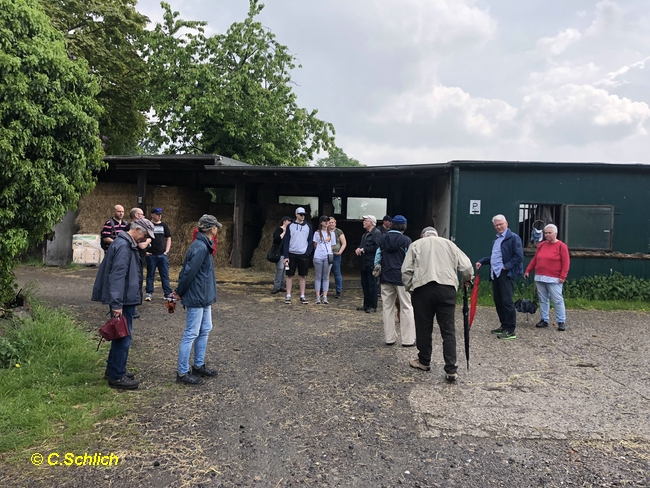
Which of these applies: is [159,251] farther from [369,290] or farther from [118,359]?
[118,359]

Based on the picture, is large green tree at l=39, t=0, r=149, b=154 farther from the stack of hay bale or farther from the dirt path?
the dirt path

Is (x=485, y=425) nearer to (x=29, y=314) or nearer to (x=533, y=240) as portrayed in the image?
(x=29, y=314)

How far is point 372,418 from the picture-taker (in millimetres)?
3857

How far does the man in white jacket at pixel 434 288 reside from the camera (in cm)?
488

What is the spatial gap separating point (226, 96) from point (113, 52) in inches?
206

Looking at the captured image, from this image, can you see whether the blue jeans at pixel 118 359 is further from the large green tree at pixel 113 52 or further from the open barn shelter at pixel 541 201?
the large green tree at pixel 113 52

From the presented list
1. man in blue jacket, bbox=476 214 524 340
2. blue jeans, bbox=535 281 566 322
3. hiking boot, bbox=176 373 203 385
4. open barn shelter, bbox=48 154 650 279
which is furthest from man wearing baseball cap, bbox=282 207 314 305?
hiking boot, bbox=176 373 203 385

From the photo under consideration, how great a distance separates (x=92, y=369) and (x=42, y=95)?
9.41 feet

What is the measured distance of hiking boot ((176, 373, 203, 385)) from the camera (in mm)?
4504

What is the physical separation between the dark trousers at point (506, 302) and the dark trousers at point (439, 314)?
2.18 metres

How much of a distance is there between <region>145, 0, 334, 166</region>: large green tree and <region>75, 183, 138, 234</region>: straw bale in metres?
8.77

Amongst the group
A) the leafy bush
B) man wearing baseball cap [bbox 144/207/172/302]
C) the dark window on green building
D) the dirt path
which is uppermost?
the dark window on green building

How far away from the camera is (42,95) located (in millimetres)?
4840

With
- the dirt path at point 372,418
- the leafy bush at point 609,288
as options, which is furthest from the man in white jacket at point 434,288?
the leafy bush at point 609,288
